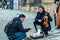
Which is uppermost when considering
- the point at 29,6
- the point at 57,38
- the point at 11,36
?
the point at 11,36

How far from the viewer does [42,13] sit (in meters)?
10.3

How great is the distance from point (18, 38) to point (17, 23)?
0.49 metres

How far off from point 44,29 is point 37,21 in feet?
1.27

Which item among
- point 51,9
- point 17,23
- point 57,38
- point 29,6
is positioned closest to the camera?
point 17,23

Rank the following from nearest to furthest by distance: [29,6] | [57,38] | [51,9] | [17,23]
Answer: [17,23], [57,38], [51,9], [29,6]

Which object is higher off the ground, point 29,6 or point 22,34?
point 22,34

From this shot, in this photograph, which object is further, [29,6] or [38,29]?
[29,6]

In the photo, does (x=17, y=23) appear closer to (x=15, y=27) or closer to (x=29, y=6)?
(x=15, y=27)

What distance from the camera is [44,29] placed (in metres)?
10.2

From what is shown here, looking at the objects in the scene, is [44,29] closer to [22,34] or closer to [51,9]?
[22,34]

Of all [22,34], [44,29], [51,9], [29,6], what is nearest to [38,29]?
[44,29]

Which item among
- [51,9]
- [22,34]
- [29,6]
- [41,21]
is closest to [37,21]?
[41,21]

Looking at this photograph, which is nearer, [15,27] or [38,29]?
[15,27]

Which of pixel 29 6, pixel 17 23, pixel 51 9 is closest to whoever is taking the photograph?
pixel 17 23
